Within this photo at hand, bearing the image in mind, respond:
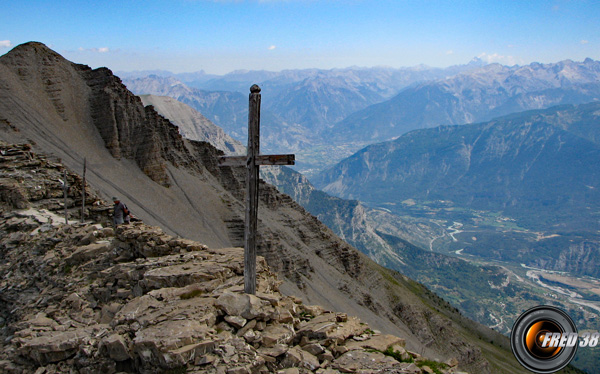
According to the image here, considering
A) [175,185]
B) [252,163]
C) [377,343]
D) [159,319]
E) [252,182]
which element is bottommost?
[175,185]

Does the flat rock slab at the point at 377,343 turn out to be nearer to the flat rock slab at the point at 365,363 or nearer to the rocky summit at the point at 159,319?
the rocky summit at the point at 159,319

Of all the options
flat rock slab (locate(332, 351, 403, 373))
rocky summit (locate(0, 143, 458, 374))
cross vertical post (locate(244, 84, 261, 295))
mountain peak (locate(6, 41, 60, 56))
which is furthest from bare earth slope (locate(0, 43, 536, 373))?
flat rock slab (locate(332, 351, 403, 373))

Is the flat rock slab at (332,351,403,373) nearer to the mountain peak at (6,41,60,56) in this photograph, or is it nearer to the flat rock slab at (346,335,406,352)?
the flat rock slab at (346,335,406,352)

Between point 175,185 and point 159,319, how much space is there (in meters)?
58.0

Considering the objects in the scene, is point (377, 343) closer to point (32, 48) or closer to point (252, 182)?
point (252, 182)

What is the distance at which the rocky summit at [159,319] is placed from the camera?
1025cm

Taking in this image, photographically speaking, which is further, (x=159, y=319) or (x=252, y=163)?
(x=252, y=163)

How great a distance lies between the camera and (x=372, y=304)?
6788cm

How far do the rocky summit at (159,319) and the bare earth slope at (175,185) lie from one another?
124 ft

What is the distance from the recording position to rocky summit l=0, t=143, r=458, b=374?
1025 centimetres

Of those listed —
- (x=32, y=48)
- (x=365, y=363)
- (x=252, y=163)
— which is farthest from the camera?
(x=32, y=48)

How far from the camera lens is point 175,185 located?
6681 centimetres

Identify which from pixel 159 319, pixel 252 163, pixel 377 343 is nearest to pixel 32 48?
pixel 252 163

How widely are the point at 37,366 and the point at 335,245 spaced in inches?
2704
